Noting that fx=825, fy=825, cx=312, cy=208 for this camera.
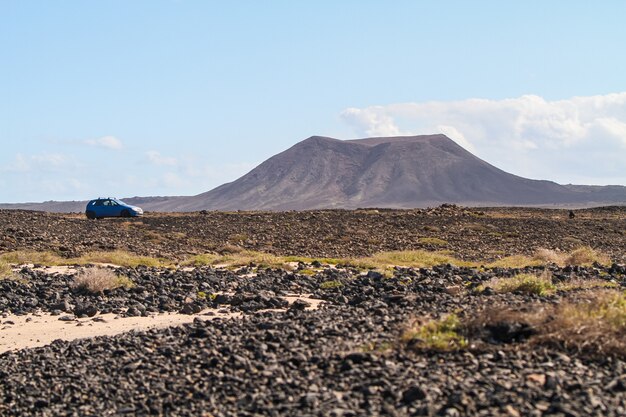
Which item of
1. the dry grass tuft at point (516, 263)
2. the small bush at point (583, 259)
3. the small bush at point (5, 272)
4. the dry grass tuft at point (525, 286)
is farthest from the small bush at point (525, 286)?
the small bush at point (5, 272)

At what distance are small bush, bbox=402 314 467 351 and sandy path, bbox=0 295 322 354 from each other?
236 inches

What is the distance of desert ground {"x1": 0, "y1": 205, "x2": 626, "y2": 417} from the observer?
9.41 m

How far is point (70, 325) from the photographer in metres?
17.1

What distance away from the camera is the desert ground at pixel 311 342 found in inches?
371

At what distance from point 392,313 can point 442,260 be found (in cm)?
1710

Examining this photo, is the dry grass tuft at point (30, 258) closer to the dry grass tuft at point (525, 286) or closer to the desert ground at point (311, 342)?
the desert ground at point (311, 342)

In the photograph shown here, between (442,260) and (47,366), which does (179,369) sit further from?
(442,260)

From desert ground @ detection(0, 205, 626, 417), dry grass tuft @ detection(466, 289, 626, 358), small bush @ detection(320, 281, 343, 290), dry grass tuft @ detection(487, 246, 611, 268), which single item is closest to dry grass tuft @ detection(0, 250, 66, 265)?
desert ground @ detection(0, 205, 626, 417)

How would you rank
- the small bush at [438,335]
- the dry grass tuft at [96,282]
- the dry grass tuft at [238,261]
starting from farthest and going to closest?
1. the dry grass tuft at [238,261]
2. the dry grass tuft at [96,282]
3. the small bush at [438,335]


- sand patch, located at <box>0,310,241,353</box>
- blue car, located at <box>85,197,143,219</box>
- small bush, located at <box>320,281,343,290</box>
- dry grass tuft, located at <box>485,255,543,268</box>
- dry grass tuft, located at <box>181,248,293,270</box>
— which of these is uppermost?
blue car, located at <box>85,197,143,219</box>

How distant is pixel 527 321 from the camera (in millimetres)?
11398

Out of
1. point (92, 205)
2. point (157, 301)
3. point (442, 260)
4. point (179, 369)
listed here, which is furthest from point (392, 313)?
point (92, 205)

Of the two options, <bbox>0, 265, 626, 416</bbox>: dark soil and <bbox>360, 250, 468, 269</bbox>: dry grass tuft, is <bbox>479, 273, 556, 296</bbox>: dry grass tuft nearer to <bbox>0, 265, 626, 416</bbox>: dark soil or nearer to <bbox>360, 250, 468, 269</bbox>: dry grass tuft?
<bbox>0, 265, 626, 416</bbox>: dark soil

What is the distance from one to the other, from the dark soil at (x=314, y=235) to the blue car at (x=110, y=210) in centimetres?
450
